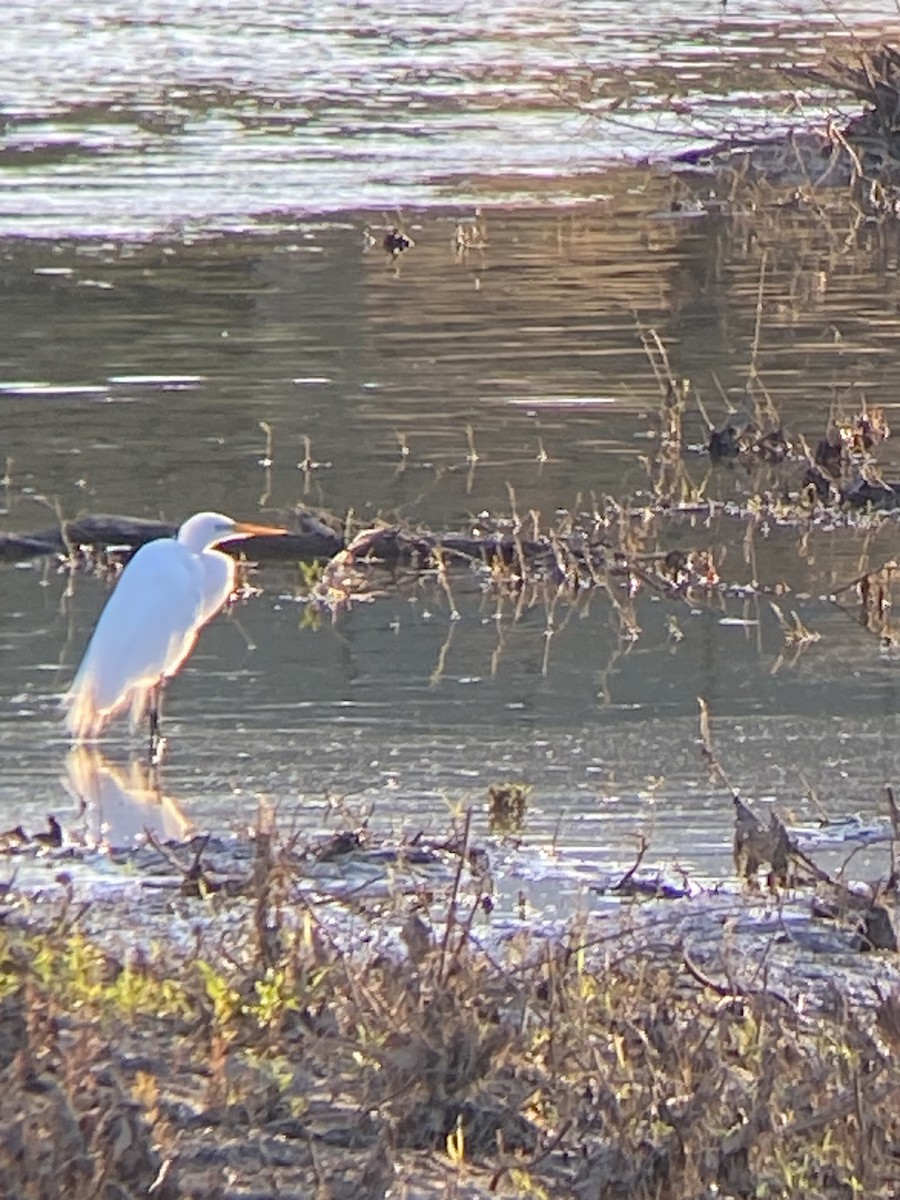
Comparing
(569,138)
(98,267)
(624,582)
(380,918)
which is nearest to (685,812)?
(380,918)

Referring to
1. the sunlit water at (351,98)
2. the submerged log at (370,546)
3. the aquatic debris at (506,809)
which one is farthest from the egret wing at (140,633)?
the sunlit water at (351,98)

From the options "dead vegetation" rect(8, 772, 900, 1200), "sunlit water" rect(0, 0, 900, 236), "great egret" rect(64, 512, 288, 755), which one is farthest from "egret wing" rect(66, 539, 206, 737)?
"sunlit water" rect(0, 0, 900, 236)

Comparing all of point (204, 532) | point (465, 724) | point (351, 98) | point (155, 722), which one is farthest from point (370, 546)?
point (351, 98)

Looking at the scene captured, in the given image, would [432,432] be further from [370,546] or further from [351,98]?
[351,98]

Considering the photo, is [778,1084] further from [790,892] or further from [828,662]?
[828,662]

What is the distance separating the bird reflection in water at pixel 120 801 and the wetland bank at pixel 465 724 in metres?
0.02

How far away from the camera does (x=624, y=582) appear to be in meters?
8.93

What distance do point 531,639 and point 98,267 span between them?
325 inches

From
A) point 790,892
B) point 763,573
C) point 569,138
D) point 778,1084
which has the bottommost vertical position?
point 569,138

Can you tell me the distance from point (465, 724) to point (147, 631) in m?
1.02

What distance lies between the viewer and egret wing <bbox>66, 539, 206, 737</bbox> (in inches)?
294

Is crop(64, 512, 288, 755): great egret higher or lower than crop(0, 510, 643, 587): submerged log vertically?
higher

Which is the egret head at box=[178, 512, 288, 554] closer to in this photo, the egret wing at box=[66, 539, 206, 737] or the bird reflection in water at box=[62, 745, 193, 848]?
the egret wing at box=[66, 539, 206, 737]

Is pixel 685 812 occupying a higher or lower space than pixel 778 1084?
lower
